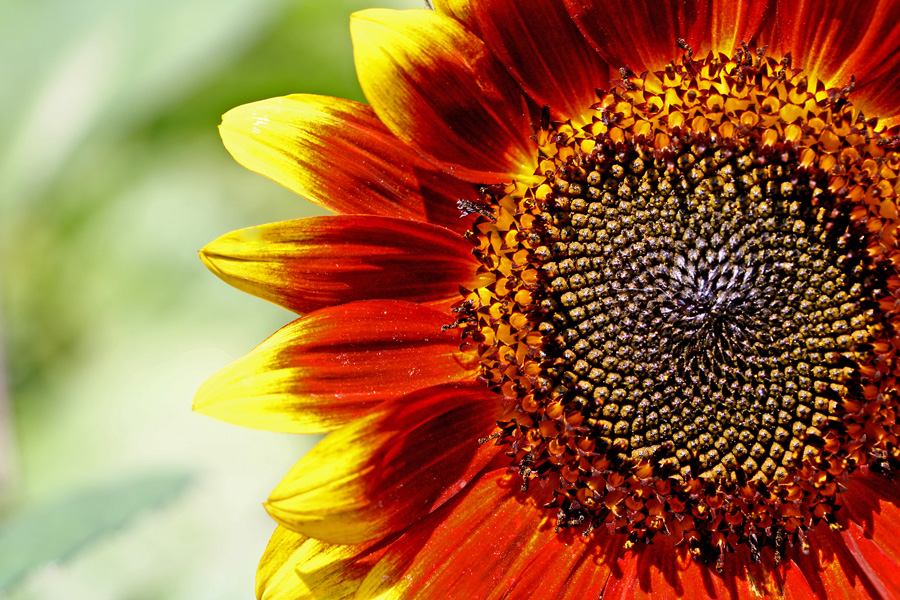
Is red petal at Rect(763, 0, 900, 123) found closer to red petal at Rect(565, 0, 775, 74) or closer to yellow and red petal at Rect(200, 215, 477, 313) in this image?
red petal at Rect(565, 0, 775, 74)

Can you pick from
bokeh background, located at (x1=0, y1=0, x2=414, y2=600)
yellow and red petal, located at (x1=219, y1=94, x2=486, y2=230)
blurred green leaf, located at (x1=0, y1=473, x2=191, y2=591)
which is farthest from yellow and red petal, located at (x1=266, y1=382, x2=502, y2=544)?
bokeh background, located at (x1=0, y1=0, x2=414, y2=600)

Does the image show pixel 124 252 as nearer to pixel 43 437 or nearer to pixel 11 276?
pixel 11 276

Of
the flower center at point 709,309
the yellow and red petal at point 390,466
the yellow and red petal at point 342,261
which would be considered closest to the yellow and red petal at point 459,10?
the flower center at point 709,309

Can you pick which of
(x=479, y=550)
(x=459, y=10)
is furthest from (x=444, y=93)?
(x=479, y=550)

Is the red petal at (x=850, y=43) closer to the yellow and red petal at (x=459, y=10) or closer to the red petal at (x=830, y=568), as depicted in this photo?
the yellow and red petal at (x=459, y=10)

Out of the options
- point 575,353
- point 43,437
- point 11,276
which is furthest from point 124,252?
point 575,353

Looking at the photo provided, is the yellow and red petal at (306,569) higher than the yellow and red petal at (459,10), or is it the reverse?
the yellow and red petal at (459,10)
